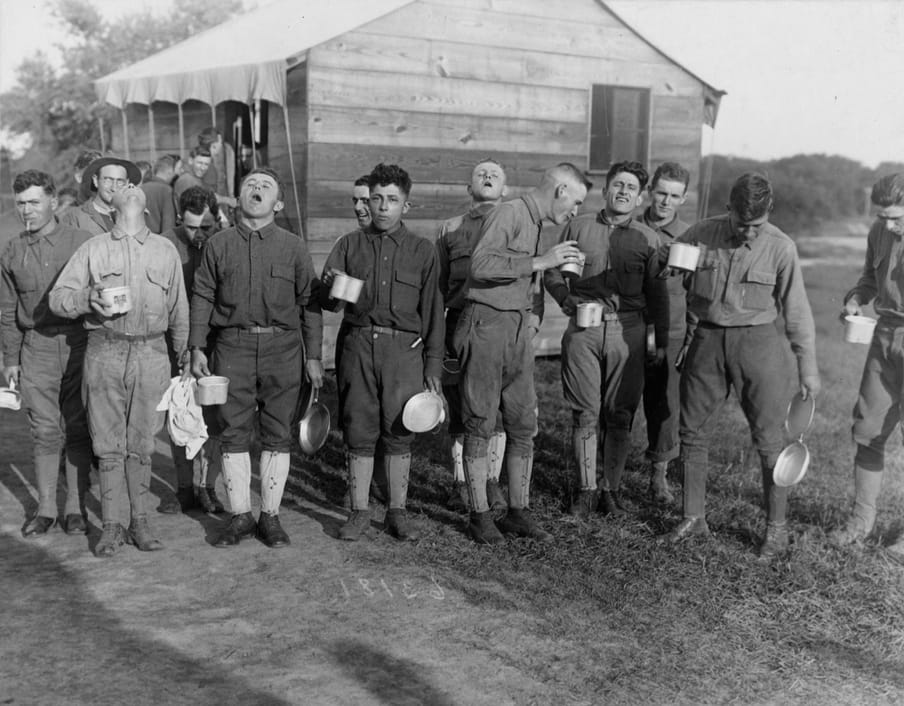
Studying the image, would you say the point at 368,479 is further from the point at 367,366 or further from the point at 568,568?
the point at 568,568

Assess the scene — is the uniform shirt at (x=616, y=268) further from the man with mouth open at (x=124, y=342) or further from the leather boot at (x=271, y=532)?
the man with mouth open at (x=124, y=342)

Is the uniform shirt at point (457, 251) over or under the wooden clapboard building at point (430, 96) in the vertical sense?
under

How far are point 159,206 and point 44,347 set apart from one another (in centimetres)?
313

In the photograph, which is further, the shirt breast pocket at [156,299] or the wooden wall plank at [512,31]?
the wooden wall plank at [512,31]

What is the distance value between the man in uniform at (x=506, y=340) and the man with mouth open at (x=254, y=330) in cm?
98

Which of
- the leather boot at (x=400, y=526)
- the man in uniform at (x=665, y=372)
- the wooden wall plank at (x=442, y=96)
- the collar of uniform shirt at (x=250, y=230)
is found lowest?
the leather boot at (x=400, y=526)

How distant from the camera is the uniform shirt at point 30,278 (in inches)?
229

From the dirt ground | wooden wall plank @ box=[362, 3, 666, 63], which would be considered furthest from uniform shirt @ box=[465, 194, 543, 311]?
wooden wall plank @ box=[362, 3, 666, 63]

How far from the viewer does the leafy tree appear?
1179 inches

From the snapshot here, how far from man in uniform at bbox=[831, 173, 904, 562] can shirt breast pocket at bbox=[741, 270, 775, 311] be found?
1.85 feet

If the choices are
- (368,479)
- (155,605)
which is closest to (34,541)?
(155,605)

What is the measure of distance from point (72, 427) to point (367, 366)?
183 centimetres

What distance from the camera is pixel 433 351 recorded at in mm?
5883

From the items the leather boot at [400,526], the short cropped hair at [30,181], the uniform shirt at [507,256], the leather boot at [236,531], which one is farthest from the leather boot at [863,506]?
the short cropped hair at [30,181]
